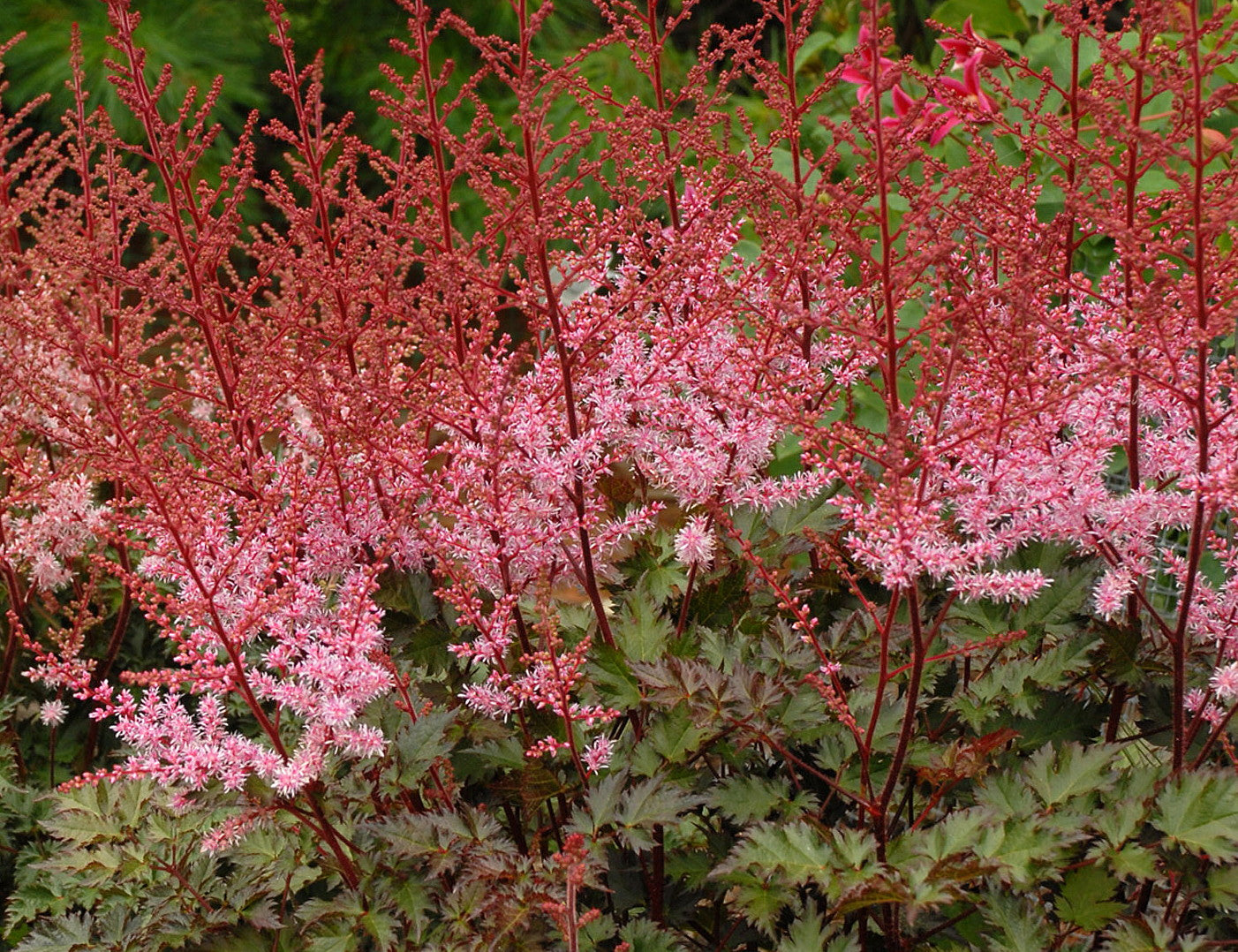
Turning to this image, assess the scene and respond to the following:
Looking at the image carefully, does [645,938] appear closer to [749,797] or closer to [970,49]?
[749,797]

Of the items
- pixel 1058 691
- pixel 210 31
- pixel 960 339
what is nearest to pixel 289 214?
pixel 960 339

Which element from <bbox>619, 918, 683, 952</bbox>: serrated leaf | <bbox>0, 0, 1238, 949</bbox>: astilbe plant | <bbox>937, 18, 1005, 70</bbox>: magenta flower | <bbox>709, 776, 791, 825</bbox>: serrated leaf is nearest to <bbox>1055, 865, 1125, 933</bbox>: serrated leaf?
<bbox>0, 0, 1238, 949</bbox>: astilbe plant

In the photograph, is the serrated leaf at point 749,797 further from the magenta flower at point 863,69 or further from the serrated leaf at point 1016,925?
the magenta flower at point 863,69

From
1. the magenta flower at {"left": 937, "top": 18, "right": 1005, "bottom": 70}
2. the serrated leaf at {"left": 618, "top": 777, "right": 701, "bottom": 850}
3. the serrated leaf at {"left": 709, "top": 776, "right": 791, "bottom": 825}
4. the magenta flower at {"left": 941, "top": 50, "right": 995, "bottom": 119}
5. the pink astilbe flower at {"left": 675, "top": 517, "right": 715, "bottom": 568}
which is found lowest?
the serrated leaf at {"left": 709, "top": 776, "right": 791, "bottom": 825}

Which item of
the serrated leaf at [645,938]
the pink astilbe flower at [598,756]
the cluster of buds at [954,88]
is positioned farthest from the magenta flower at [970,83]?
the serrated leaf at [645,938]

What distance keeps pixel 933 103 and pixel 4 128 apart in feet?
5.15

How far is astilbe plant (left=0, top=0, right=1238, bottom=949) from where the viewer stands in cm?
130

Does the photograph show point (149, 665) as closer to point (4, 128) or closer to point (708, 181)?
point (4, 128)

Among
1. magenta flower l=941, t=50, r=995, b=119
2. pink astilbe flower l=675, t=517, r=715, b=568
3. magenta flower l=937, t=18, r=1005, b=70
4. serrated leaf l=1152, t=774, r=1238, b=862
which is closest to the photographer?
serrated leaf l=1152, t=774, r=1238, b=862

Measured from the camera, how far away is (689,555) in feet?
Result: 5.09

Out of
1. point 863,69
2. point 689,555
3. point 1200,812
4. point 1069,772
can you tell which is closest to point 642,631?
point 689,555

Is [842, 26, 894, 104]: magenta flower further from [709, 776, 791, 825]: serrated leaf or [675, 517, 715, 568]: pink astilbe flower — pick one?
[709, 776, 791, 825]: serrated leaf

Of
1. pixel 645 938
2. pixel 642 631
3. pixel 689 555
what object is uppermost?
pixel 689 555

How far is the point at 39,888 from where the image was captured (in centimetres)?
197
